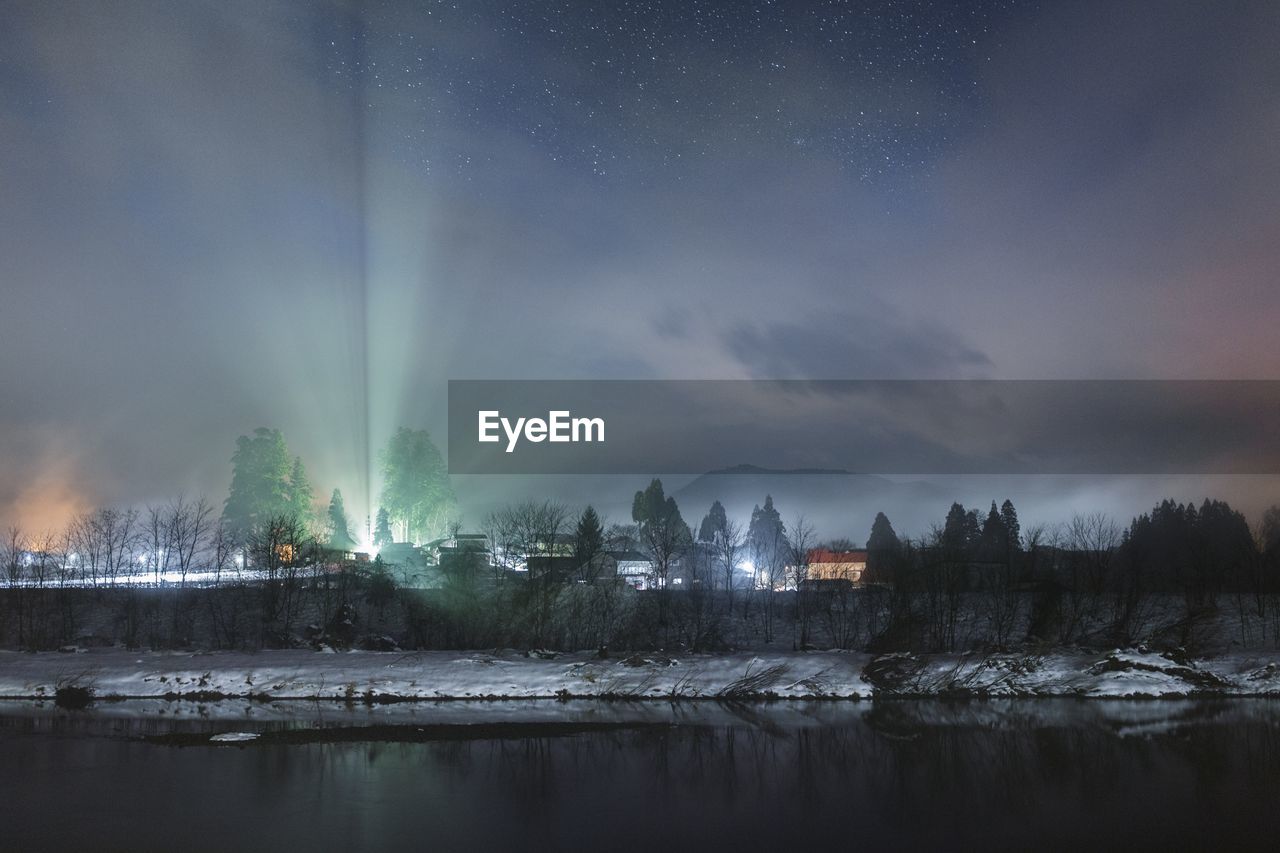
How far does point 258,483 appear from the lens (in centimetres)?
9612

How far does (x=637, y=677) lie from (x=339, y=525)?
8851 cm

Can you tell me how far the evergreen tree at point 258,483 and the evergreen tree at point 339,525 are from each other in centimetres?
1914

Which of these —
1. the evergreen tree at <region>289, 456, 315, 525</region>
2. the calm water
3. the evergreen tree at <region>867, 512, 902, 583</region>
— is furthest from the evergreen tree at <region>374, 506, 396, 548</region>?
the calm water

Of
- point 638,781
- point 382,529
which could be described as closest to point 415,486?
point 382,529

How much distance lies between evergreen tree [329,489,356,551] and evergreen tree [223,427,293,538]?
19138 millimetres

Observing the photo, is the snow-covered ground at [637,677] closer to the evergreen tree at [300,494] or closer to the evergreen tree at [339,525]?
the evergreen tree at [300,494]

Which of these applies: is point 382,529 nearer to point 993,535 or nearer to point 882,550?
point 882,550

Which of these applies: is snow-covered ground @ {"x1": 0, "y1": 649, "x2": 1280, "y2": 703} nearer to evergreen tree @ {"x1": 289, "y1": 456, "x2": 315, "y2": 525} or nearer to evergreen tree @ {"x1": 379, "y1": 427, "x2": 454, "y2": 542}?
evergreen tree @ {"x1": 289, "y1": 456, "x2": 315, "y2": 525}

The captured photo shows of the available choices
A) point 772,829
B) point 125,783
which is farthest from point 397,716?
point 772,829

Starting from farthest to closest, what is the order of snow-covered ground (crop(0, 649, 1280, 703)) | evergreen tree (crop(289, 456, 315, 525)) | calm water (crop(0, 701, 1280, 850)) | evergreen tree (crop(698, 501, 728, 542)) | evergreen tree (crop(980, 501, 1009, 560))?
evergreen tree (crop(698, 501, 728, 542)) < evergreen tree (crop(980, 501, 1009, 560)) < evergreen tree (crop(289, 456, 315, 525)) < snow-covered ground (crop(0, 649, 1280, 703)) < calm water (crop(0, 701, 1280, 850))

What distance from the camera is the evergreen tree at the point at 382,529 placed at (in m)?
117

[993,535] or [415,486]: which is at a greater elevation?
[415,486]

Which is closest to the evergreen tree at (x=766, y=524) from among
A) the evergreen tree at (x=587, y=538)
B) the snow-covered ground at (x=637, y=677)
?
the evergreen tree at (x=587, y=538)

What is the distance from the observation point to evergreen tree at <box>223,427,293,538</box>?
94.2 metres
